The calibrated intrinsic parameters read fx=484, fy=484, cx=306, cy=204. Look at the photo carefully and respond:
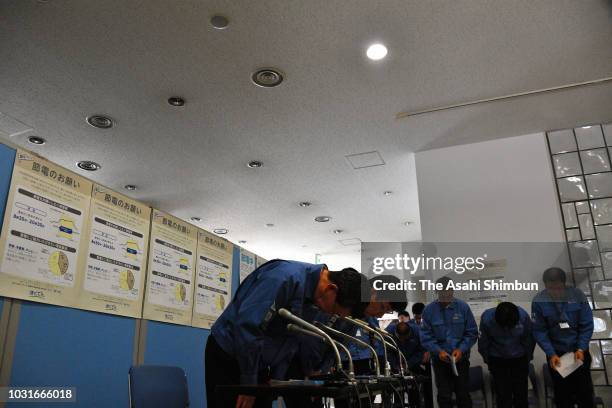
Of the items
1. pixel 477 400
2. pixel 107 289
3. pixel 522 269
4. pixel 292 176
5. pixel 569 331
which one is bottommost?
pixel 477 400

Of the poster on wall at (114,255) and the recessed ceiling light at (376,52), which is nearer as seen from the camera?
the poster on wall at (114,255)

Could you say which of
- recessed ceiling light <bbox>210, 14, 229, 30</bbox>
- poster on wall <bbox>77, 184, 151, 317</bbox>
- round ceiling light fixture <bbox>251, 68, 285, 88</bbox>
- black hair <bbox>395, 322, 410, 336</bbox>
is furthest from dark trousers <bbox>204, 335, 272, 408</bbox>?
black hair <bbox>395, 322, 410, 336</bbox>

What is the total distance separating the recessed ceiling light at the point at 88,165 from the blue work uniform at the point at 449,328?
160 inches

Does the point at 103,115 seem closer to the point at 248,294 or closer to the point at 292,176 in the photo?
the point at 292,176

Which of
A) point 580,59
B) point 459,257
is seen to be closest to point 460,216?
point 459,257

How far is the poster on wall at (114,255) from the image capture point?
3066 mm

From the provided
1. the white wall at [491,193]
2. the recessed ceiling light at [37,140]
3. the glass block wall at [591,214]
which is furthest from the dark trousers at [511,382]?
the recessed ceiling light at [37,140]

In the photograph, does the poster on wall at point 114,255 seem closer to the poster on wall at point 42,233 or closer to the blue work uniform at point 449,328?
the poster on wall at point 42,233

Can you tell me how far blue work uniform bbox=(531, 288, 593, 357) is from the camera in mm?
3951

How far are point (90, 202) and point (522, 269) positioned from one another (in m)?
3.84

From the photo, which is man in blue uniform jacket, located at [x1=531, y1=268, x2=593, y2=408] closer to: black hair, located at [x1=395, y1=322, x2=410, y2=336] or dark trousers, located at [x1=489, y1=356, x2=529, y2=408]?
dark trousers, located at [x1=489, y1=356, x2=529, y2=408]

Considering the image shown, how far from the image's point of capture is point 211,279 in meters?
4.40

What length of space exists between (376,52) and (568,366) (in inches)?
113

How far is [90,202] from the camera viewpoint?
123 inches
